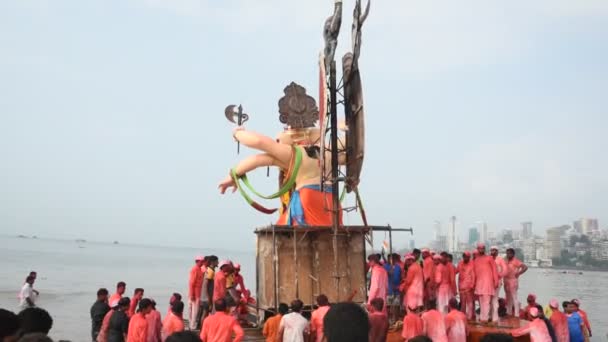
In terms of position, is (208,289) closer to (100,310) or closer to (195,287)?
(195,287)

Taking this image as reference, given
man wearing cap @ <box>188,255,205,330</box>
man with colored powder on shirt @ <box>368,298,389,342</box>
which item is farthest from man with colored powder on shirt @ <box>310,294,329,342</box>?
man wearing cap @ <box>188,255,205,330</box>

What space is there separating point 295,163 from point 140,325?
6328 millimetres

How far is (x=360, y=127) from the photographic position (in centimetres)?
1267

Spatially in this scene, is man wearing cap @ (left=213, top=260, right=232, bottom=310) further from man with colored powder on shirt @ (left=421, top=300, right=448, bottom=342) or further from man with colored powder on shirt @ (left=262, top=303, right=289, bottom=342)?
man with colored powder on shirt @ (left=421, top=300, right=448, bottom=342)

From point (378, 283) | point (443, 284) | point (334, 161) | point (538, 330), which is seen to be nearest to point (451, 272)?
point (443, 284)

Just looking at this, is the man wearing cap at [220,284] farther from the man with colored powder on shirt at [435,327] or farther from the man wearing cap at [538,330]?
the man wearing cap at [538,330]

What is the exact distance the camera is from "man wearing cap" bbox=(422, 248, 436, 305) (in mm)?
11680

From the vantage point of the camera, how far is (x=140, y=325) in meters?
8.17

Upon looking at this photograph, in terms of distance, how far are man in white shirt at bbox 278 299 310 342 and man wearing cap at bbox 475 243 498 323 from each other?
15.7ft

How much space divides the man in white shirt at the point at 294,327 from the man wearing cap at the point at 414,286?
3.44 m

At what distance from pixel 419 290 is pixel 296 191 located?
12.9ft

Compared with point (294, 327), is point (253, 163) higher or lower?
higher

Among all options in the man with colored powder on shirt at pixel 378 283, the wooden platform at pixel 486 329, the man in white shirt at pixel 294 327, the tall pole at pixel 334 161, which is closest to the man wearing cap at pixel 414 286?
the wooden platform at pixel 486 329

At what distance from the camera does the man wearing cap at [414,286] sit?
11.2 meters
